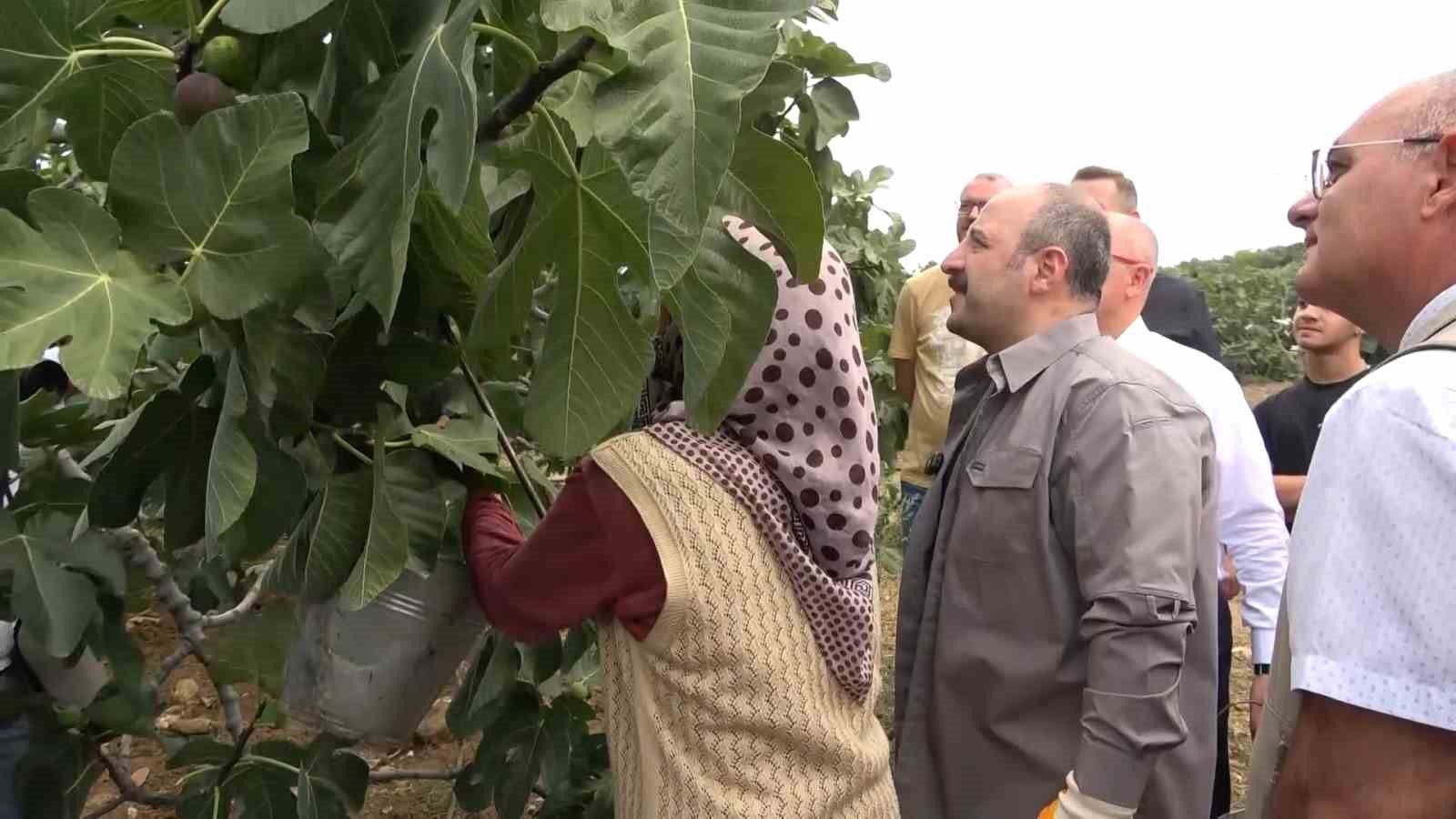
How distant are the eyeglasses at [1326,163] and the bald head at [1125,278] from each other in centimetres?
131

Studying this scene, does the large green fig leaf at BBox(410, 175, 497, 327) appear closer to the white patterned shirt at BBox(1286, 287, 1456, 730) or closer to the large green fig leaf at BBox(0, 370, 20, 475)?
the large green fig leaf at BBox(0, 370, 20, 475)

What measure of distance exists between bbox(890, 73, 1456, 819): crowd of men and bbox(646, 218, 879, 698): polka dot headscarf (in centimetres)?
50

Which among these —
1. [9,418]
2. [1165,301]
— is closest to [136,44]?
[9,418]

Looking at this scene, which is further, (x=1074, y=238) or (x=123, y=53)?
(x=1074, y=238)

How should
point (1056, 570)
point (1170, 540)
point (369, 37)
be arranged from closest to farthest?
point (369, 37) → point (1170, 540) → point (1056, 570)

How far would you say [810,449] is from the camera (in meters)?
1.42

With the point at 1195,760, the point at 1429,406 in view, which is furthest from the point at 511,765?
the point at 1429,406

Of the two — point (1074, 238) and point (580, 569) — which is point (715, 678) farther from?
point (1074, 238)

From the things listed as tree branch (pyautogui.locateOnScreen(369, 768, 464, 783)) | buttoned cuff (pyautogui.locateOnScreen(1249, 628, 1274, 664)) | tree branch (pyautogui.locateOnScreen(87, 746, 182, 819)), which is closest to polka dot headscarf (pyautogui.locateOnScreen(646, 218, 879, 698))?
tree branch (pyautogui.locateOnScreen(369, 768, 464, 783))

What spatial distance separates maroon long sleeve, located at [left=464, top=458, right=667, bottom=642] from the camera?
4.38 ft

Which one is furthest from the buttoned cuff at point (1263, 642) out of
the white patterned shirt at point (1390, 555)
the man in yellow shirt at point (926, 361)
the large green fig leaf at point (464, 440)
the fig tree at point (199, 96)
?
the fig tree at point (199, 96)

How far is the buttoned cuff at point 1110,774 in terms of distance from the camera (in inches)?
65.7

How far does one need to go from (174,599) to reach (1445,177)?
1714 millimetres

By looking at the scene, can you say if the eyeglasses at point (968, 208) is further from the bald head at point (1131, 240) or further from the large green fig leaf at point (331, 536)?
the large green fig leaf at point (331, 536)
